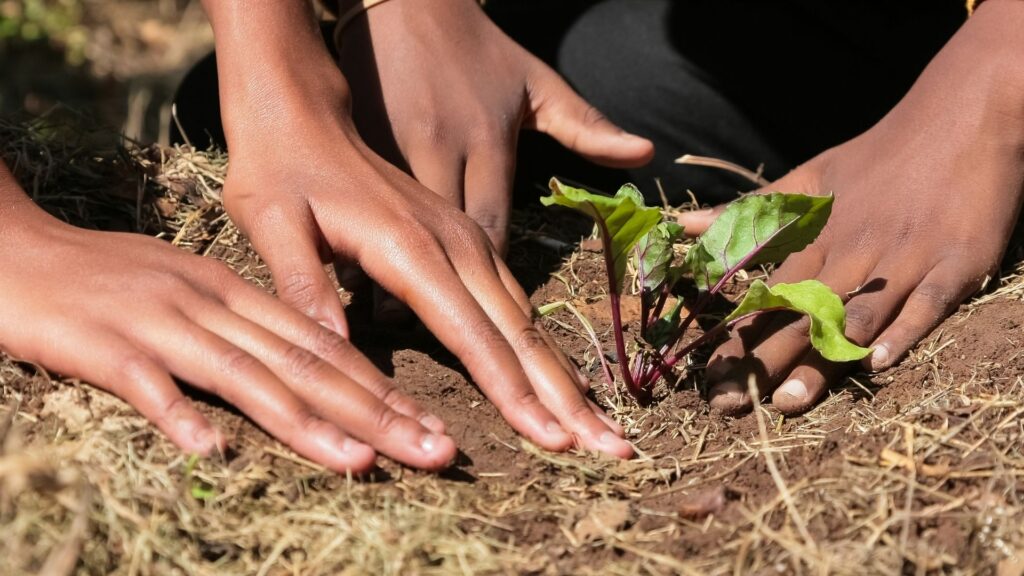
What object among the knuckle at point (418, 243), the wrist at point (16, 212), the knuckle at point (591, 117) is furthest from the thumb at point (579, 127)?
the wrist at point (16, 212)

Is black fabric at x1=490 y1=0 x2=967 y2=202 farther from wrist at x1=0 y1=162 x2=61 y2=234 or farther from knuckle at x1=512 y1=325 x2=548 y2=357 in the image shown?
wrist at x1=0 y1=162 x2=61 y2=234

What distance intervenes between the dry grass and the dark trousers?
1.24m

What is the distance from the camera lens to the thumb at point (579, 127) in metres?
2.29

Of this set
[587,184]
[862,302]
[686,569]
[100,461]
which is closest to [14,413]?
[100,461]

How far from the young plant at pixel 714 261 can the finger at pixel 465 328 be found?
23 centimetres

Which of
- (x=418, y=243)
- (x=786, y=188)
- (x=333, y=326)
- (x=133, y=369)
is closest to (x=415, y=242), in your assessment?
(x=418, y=243)

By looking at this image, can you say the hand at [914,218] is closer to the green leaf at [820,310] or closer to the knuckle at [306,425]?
the green leaf at [820,310]

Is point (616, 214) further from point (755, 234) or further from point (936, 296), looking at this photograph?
point (936, 296)

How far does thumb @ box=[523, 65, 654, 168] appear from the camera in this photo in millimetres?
2291

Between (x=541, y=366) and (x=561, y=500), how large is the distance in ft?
0.86

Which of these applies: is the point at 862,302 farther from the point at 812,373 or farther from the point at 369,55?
the point at 369,55

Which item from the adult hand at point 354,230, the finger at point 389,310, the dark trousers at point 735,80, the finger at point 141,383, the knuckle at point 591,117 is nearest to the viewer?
the finger at point 141,383

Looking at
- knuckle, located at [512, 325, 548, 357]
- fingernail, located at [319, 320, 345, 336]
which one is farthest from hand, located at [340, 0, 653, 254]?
fingernail, located at [319, 320, 345, 336]

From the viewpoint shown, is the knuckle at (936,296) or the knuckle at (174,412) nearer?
the knuckle at (174,412)
